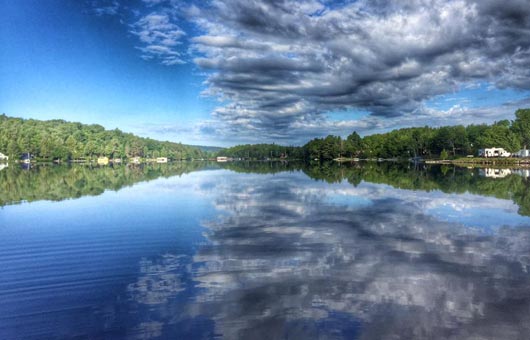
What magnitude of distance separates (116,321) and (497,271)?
10657 mm

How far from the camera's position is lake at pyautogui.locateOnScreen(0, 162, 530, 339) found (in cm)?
722

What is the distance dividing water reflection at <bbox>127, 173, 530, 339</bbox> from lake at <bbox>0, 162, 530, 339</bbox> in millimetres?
42

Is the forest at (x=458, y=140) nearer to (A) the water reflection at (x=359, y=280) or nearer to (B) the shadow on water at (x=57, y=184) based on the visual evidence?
(B) the shadow on water at (x=57, y=184)

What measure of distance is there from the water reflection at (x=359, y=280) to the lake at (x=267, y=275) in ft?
0.14

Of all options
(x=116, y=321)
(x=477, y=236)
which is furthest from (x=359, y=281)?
(x=477, y=236)

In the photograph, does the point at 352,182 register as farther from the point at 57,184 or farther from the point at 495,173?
the point at 57,184

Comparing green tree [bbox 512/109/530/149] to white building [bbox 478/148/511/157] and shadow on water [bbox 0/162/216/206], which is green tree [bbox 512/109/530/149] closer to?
white building [bbox 478/148/511/157]

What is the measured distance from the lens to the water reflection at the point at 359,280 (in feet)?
23.6

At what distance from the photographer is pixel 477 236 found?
15.0 meters

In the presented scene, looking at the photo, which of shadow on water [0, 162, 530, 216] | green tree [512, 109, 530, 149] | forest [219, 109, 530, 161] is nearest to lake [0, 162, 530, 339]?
shadow on water [0, 162, 530, 216]

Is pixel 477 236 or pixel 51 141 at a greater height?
pixel 51 141

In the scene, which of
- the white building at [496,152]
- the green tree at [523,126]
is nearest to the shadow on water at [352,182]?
the white building at [496,152]

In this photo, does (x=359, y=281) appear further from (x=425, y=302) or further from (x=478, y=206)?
(x=478, y=206)

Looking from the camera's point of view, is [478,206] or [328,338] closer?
[328,338]
